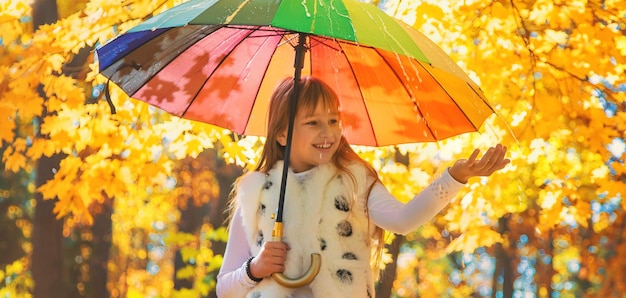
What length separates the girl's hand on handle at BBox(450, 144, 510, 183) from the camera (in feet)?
10.8

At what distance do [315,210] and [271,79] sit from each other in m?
0.95

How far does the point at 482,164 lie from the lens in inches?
130

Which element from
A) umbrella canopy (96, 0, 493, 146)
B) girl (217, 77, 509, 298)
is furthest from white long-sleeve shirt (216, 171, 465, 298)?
umbrella canopy (96, 0, 493, 146)

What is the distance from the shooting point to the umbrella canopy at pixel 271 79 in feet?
13.2

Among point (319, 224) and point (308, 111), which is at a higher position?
point (308, 111)

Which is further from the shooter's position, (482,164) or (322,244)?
(322,244)

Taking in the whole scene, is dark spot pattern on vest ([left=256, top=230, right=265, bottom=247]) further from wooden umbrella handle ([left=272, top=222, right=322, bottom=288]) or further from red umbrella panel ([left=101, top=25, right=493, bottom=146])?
red umbrella panel ([left=101, top=25, right=493, bottom=146])

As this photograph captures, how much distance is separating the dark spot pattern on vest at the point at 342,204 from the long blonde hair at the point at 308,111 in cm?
8

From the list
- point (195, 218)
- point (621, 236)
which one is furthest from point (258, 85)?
point (195, 218)

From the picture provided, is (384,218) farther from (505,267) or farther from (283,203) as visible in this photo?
(505,267)

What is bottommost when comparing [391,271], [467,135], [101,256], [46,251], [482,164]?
[101,256]

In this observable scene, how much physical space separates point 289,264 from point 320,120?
609mm

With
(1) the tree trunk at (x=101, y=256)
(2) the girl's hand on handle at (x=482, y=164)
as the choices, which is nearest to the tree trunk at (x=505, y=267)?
(1) the tree trunk at (x=101, y=256)

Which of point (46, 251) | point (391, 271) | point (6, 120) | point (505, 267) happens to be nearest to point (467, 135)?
point (391, 271)
